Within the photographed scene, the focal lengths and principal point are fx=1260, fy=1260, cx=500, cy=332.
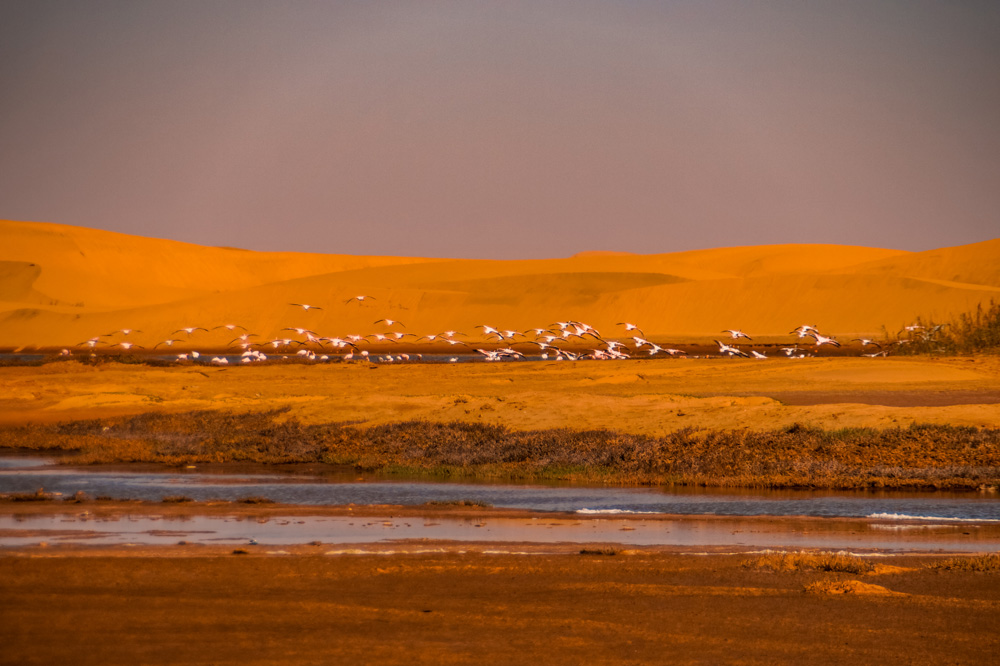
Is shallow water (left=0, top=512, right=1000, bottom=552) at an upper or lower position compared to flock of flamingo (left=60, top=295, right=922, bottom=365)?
lower

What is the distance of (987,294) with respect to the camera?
9362cm

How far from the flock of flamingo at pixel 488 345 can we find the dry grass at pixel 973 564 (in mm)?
35060

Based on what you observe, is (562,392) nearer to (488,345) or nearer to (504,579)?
(504,579)

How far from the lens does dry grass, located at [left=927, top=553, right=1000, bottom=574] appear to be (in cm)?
1202

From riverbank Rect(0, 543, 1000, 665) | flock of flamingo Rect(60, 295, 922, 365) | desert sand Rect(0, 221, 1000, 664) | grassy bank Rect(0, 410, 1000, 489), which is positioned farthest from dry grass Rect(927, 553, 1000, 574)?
flock of flamingo Rect(60, 295, 922, 365)

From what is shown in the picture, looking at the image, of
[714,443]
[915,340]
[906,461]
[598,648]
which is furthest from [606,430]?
[915,340]

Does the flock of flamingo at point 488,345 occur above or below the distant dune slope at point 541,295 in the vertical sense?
below

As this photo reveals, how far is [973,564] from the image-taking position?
→ 12125 millimetres

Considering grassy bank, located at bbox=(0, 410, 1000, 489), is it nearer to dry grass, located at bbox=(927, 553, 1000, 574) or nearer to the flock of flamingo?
dry grass, located at bbox=(927, 553, 1000, 574)

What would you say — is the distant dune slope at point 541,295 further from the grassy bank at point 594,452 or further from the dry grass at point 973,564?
the dry grass at point 973,564

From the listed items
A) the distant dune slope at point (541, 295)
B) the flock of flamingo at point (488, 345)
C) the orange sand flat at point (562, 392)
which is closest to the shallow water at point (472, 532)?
the orange sand flat at point (562, 392)

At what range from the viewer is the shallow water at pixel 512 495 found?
17.3 metres

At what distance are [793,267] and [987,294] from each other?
171 ft

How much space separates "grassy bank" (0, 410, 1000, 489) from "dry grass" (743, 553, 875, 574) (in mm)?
7247
